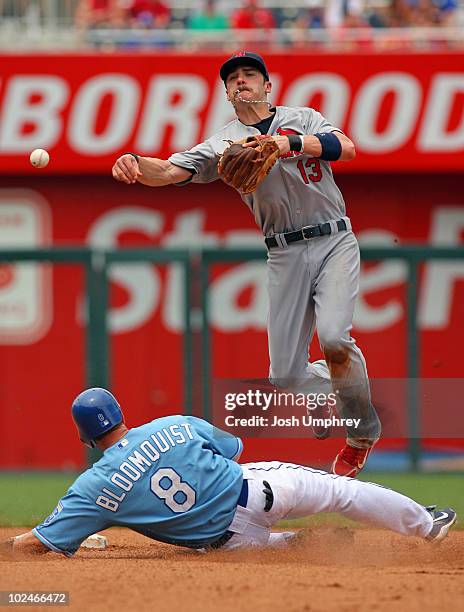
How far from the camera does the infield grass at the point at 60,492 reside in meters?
8.03

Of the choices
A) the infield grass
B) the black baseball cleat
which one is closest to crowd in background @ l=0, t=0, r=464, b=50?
the infield grass

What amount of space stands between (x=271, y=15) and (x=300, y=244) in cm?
642

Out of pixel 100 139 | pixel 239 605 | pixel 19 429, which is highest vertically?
pixel 100 139

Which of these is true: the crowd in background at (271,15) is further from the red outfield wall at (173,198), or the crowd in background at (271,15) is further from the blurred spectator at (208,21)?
the red outfield wall at (173,198)

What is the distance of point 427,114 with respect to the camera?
1252 cm

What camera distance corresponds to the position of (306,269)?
7043 mm

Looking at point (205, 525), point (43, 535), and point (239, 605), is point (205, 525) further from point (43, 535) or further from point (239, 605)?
point (239, 605)

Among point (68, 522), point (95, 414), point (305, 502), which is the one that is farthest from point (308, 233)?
point (68, 522)

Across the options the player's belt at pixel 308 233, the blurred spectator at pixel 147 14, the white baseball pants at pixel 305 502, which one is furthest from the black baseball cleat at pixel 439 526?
the blurred spectator at pixel 147 14

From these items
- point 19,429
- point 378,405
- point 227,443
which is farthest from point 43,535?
point 19,429

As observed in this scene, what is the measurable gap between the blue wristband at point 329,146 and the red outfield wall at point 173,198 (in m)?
4.97

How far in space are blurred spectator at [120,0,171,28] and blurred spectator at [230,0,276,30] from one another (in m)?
0.67

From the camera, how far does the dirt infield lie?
4.86m

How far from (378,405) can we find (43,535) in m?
2.63
